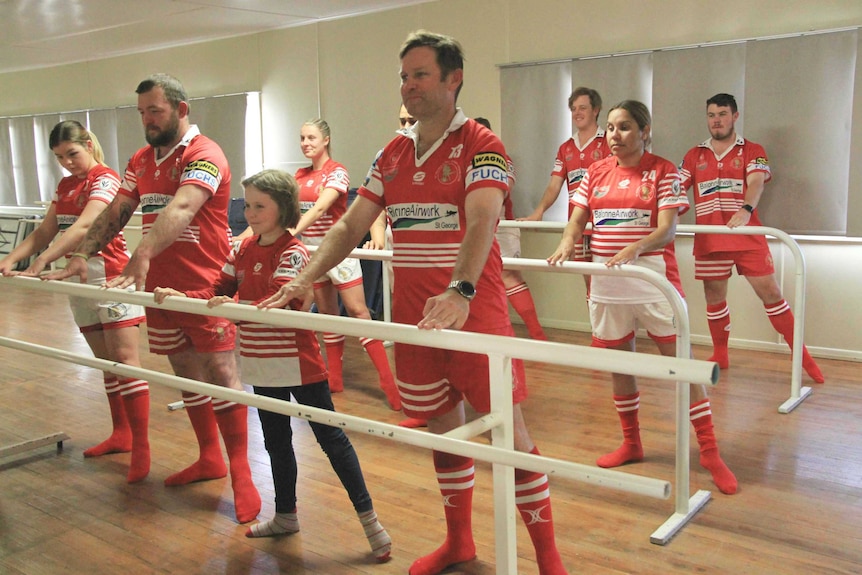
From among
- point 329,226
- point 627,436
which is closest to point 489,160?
point 627,436

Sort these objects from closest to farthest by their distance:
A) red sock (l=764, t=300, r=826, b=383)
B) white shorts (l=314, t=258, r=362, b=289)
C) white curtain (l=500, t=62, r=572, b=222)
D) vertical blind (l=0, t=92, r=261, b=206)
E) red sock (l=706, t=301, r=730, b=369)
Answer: white shorts (l=314, t=258, r=362, b=289) < red sock (l=764, t=300, r=826, b=383) < red sock (l=706, t=301, r=730, b=369) < white curtain (l=500, t=62, r=572, b=222) < vertical blind (l=0, t=92, r=261, b=206)

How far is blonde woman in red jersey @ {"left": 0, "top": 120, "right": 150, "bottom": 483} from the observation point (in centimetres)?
324

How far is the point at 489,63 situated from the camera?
6.02m

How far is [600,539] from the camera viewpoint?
2580 mm

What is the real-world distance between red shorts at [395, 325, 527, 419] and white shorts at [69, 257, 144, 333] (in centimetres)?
164

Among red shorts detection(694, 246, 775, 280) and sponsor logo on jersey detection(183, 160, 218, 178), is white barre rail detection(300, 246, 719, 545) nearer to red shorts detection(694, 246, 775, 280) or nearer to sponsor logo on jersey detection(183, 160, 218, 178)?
sponsor logo on jersey detection(183, 160, 218, 178)

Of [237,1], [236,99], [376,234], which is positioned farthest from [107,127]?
[376,234]

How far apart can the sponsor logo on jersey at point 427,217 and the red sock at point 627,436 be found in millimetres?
1486

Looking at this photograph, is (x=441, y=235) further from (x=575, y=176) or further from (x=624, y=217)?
(x=575, y=176)

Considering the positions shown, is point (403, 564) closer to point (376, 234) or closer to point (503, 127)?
point (376, 234)

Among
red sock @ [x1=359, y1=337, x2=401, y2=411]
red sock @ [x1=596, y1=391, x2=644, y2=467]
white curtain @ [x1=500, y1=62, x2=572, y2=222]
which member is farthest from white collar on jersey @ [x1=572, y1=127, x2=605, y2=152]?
red sock @ [x1=596, y1=391, x2=644, y2=467]

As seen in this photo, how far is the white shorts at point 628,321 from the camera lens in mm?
2990

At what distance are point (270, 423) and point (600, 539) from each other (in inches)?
Result: 44.0

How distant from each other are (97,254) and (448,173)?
6.51 ft
